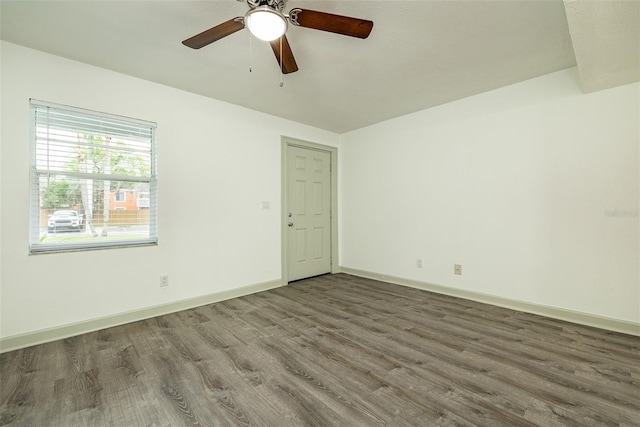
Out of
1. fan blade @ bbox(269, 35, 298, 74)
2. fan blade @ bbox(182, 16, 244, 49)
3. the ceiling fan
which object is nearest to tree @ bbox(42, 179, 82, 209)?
fan blade @ bbox(182, 16, 244, 49)

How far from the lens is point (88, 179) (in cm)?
268

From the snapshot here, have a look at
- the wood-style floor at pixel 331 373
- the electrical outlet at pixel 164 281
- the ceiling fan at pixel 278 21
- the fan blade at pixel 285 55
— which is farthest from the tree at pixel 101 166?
the fan blade at pixel 285 55

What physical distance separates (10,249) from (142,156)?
133cm

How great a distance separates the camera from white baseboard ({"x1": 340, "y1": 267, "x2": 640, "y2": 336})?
2.52 meters

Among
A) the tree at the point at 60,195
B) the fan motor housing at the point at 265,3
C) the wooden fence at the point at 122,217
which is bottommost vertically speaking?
the wooden fence at the point at 122,217

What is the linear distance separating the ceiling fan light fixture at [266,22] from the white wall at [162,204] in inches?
80.1

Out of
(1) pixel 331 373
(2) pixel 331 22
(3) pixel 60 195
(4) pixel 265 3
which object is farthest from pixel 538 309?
(3) pixel 60 195

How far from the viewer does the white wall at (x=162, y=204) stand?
233cm

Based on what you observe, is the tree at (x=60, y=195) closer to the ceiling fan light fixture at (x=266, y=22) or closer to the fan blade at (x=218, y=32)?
the fan blade at (x=218, y=32)

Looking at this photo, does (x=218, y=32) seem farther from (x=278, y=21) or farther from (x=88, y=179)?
(x=88, y=179)

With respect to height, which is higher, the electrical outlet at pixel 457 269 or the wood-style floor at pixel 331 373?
the electrical outlet at pixel 457 269

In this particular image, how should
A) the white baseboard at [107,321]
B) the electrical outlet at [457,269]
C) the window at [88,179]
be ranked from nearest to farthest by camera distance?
the white baseboard at [107,321]
the window at [88,179]
the electrical outlet at [457,269]

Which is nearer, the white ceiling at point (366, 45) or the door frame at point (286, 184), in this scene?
the white ceiling at point (366, 45)

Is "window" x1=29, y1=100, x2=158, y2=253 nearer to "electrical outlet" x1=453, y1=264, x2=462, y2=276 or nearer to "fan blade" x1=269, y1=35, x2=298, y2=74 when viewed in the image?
"fan blade" x1=269, y1=35, x2=298, y2=74
